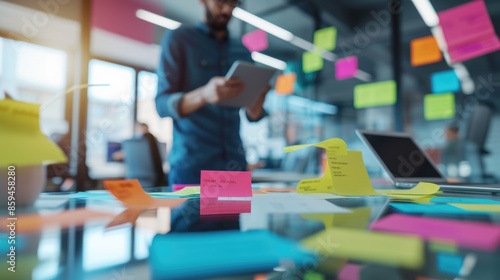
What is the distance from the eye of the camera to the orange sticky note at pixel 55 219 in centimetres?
37

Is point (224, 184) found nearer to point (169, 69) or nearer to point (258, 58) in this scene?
point (169, 69)

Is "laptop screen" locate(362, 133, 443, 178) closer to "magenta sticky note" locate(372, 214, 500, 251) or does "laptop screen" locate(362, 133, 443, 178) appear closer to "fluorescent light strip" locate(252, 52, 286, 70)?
"magenta sticky note" locate(372, 214, 500, 251)

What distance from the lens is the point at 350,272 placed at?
21cm

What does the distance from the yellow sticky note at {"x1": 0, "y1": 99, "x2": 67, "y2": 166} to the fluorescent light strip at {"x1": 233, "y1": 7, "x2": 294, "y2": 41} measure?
3.92 meters

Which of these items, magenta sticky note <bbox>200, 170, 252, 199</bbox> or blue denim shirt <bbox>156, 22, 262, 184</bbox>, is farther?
blue denim shirt <bbox>156, 22, 262, 184</bbox>

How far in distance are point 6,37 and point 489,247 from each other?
3998 millimetres

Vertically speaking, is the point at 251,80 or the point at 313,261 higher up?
the point at 251,80

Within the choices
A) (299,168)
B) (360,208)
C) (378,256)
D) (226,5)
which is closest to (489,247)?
(378,256)

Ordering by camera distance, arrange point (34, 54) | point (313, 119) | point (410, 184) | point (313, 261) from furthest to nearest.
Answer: point (313, 119) < point (34, 54) < point (410, 184) < point (313, 261)

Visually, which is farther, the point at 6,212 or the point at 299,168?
the point at 299,168

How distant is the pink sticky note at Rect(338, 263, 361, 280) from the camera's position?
20cm

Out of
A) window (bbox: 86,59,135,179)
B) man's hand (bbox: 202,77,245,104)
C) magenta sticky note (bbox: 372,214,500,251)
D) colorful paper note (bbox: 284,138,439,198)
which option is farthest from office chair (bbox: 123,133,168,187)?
magenta sticky note (bbox: 372,214,500,251)

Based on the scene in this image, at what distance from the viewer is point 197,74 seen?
56.7 inches

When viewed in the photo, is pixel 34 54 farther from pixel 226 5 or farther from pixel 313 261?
pixel 313 261
